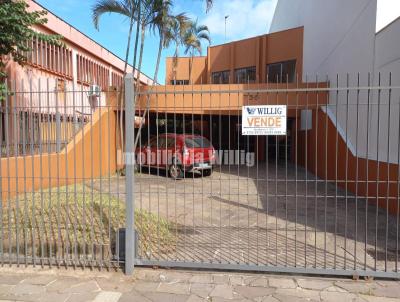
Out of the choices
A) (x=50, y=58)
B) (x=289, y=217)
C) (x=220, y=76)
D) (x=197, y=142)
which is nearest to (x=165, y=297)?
(x=289, y=217)

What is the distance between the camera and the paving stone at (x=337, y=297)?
3.67 meters

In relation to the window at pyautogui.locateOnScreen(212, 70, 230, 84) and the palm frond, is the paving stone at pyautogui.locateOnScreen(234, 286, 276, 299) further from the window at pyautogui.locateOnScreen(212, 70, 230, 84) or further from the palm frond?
the window at pyautogui.locateOnScreen(212, 70, 230, 84)

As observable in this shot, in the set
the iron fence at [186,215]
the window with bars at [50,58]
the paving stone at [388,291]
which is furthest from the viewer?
the window with bars at [50,58]

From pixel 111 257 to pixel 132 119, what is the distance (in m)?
1.83

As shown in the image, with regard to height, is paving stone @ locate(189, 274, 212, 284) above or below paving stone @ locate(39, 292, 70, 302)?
above

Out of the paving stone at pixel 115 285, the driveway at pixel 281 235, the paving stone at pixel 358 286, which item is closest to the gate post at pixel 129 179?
the paving stone at pixel 115 285

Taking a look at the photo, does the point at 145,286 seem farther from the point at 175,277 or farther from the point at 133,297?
the point at 175,277

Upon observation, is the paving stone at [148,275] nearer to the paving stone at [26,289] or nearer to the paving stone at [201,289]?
the paving stone at [201,289]

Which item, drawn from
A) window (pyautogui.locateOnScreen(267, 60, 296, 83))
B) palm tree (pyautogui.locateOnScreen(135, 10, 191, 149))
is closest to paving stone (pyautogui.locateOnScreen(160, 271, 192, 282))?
palm tree (pyautogui.locateOnScreen(135, 10, 191, 149))

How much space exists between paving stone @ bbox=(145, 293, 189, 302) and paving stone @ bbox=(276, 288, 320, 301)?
102 centimetres

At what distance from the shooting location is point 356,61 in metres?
9.30

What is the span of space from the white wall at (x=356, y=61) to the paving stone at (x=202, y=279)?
247 centimetres

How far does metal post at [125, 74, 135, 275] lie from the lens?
4.28m

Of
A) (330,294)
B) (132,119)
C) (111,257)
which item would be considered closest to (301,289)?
(330,294)
